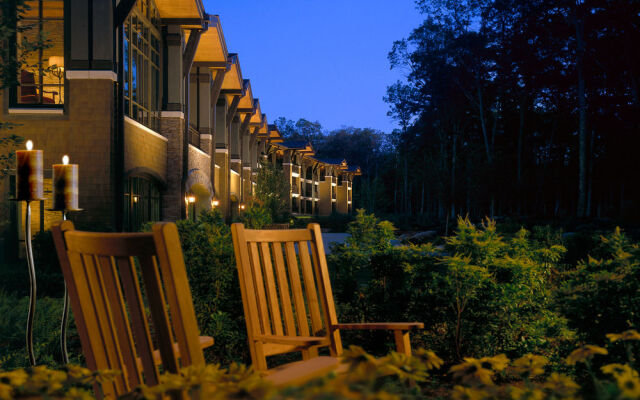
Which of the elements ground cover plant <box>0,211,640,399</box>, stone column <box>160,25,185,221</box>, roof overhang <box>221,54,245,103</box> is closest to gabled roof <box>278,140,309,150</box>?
roof overhang <box>221,54,245,103</box>

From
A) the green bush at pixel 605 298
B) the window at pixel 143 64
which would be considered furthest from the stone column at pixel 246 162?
the green bush at pixel 605 298

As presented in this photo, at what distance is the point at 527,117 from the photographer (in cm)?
3547

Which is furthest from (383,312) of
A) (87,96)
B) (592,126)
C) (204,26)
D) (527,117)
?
(527,117)

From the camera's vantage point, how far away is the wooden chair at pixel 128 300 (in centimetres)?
175

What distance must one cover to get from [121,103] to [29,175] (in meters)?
8.82

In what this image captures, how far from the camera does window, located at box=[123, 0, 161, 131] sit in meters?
12.9

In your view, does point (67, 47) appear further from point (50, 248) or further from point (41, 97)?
point (50, 248)

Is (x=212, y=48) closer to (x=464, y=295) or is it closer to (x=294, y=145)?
(x=464, y=295)

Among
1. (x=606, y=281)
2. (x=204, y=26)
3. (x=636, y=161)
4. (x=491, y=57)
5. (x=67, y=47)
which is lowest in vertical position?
(x=606, y=281)

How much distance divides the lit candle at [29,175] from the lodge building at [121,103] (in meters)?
5.23

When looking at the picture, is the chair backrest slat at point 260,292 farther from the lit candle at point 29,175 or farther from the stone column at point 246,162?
the stone column at point 246,162

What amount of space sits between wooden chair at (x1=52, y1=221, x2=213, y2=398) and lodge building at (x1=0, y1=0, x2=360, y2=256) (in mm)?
7214

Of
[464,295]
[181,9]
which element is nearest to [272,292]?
[464,295]

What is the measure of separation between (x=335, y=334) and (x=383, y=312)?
5.03 ft
